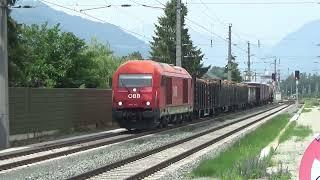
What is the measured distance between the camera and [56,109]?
90.0 feet

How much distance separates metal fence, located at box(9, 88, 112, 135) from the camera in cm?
2364

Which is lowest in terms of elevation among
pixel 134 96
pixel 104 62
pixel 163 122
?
pixel 163 122

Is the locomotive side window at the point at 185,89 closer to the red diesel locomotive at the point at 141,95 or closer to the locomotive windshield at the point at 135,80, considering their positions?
the red diesel locomotive at the point at 141,95

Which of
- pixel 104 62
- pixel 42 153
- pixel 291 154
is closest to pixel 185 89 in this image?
pixel 42 153

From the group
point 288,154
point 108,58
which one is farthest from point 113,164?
point 108,58

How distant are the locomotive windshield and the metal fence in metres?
2.44

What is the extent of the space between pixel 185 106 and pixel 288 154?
1858 centimetres

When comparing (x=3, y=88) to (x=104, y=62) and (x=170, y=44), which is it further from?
(x=170, y=44)

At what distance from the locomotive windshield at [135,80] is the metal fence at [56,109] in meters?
2.44

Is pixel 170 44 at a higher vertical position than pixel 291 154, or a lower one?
higher

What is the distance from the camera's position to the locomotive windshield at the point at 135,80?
29.0 meters

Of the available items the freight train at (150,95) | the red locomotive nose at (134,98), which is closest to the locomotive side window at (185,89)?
the freight train at (150,95)

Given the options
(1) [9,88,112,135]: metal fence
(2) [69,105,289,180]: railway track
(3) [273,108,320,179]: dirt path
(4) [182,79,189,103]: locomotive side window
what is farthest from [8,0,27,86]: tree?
(3) [273,108,320,179]: dirt path

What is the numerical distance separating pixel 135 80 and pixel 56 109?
4168mm
